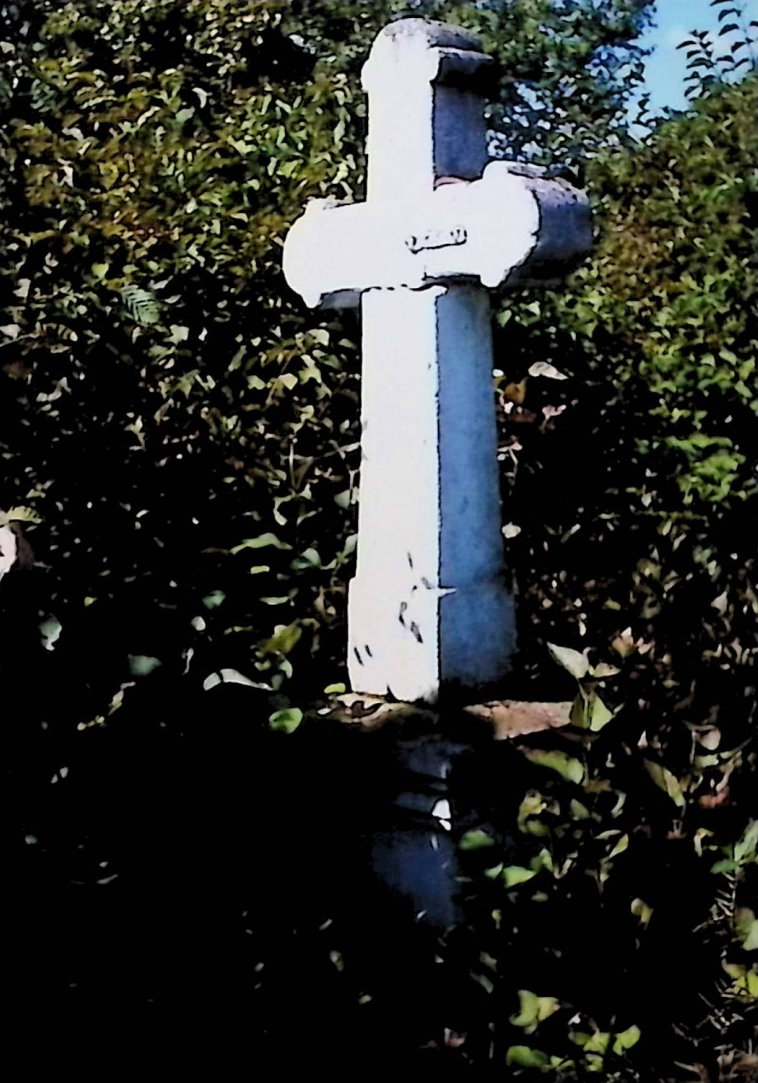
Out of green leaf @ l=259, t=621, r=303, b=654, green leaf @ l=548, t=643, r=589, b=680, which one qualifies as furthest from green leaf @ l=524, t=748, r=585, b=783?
green leaf @ l=259, t=621, r=303, b=654

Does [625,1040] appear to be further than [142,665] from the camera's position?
Yes

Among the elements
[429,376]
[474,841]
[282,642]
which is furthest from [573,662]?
[429,376]

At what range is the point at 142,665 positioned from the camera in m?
2.08

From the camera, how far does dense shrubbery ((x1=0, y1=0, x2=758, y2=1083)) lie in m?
2.16

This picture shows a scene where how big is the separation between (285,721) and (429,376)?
97cm

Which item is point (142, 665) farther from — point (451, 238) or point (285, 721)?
point (451, 238)

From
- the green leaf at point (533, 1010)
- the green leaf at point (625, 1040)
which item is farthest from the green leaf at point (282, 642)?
the green leaf at point (625, 1040)

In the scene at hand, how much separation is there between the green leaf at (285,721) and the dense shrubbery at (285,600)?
0.09ft

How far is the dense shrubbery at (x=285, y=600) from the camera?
2.16 m

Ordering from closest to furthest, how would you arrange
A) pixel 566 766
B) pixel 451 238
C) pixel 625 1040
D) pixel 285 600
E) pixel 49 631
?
pixel 49 631
pixel 625 1040
pixel 566 766
pixel 285 600
pixel 451 238

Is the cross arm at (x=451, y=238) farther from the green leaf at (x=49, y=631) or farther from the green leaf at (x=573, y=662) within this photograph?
the green leaf at (x=49, y=631)

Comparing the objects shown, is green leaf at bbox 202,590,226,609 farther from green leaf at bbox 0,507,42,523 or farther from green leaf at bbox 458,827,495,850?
green leaf at bbox 458,827,495,850

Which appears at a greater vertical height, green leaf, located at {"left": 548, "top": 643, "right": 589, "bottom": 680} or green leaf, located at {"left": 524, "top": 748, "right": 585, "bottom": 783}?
green leaf, located at {"left": 548, "top": 643, "right": 589, "bottom": 680}

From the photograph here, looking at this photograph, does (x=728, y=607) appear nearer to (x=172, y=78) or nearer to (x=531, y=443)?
(x=531, y=443)
